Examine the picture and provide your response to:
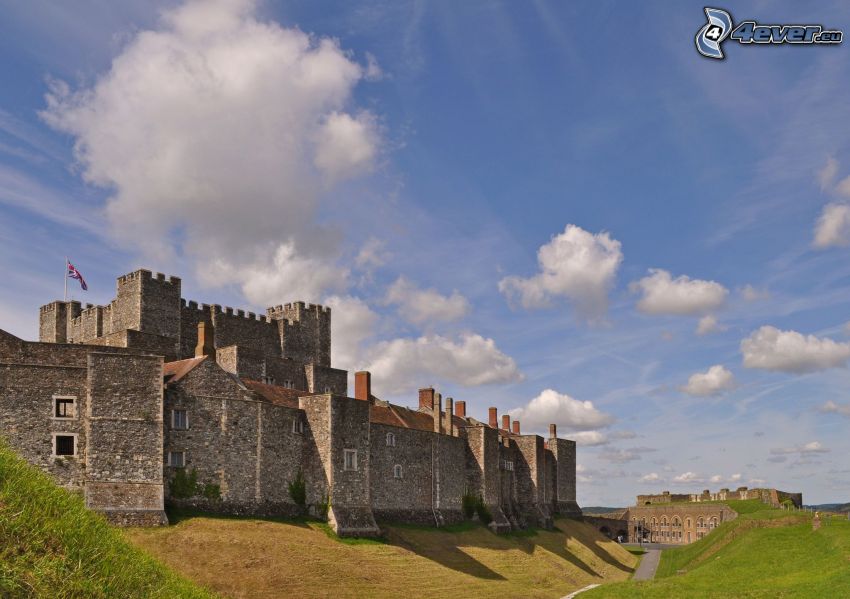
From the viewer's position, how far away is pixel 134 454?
1630 inches

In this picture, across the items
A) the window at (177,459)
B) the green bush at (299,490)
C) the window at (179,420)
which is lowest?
the green bush at (299,490)

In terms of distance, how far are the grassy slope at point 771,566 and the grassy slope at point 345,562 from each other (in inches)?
300

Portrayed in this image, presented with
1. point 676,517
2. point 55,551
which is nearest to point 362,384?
point 55,551

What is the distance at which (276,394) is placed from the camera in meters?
54.7

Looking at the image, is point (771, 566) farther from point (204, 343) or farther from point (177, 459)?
point (204, 343)

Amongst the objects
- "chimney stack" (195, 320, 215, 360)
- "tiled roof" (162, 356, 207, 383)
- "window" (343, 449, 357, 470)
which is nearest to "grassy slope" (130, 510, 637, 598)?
"window" (343, 449, 357, 470)

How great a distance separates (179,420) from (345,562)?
1165 centimetres

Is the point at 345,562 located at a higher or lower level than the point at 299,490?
lower

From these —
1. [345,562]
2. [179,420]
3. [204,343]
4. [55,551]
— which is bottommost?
[345,562]

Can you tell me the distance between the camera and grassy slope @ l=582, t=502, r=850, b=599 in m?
41.4

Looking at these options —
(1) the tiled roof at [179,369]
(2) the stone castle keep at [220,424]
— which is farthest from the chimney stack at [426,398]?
(1) the tiled roof at [179,369]

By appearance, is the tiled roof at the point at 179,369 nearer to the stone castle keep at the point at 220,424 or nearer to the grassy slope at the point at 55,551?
the stone castle keep at the point at 220,424

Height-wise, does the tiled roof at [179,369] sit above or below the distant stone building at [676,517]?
above

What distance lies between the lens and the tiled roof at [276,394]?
5281cm
